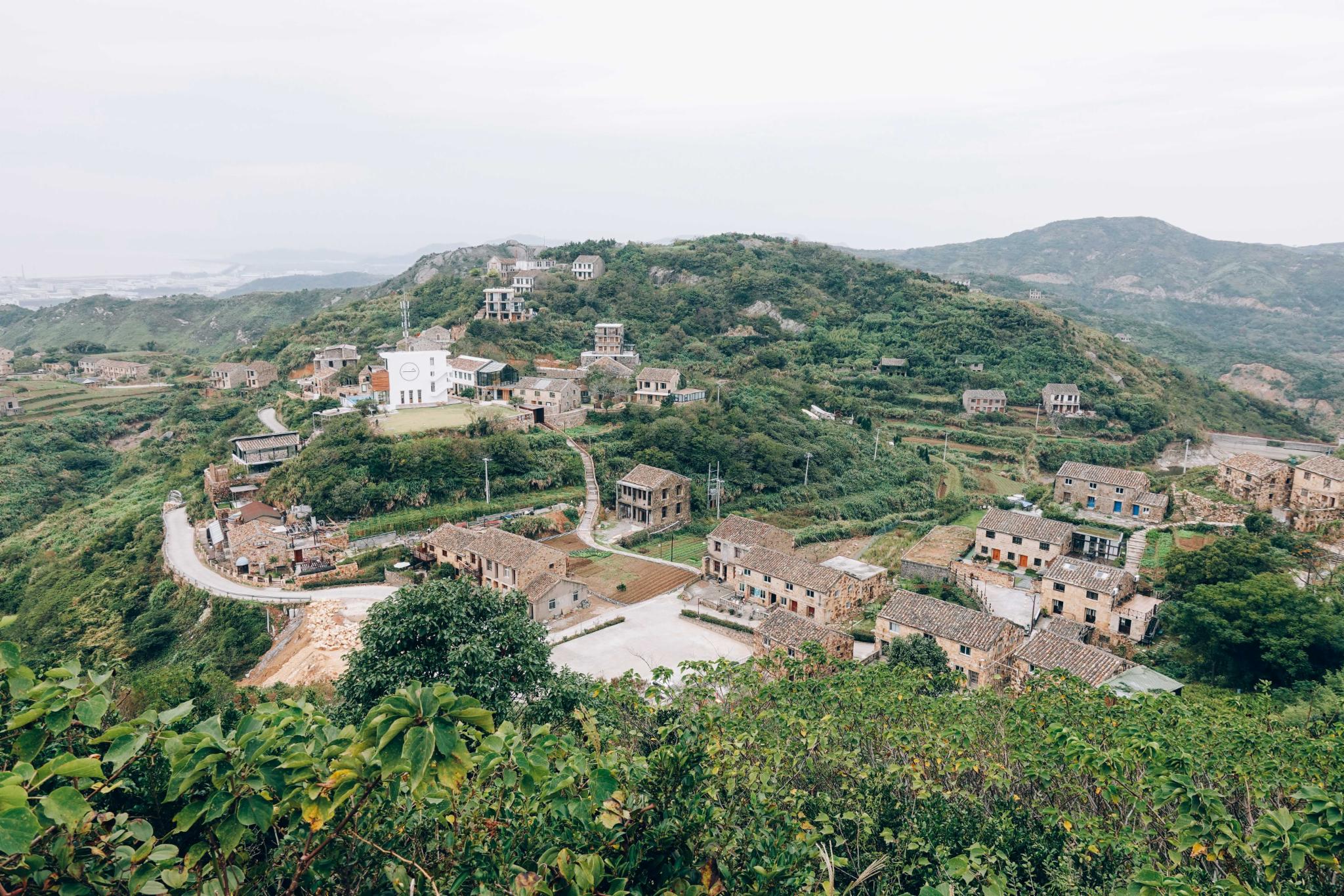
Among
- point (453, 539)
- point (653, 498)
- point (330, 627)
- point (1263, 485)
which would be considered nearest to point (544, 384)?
point (653, 498)

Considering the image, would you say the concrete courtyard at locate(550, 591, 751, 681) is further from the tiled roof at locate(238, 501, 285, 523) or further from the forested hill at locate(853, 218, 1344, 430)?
the forested hill at locate(853, 218, 1344, 430)

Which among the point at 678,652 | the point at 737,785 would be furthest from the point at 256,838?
the point at 678,652

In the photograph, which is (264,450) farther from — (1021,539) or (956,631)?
(1021,539)

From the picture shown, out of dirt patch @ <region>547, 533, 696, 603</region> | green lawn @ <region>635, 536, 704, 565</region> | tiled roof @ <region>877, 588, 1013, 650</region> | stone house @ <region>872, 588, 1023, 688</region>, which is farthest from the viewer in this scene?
green lawn @ <region>635, 536, 704, 565</region>

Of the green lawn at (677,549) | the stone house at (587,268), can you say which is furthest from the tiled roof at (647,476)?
the stone house at (587,268)

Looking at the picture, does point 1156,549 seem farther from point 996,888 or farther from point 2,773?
point 2,773

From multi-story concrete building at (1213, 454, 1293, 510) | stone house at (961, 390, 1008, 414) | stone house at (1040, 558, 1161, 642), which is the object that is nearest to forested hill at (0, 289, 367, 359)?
stone house at (961, 390, 1008, 414)

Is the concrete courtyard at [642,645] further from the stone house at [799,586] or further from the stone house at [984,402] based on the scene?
the stone house at [984,402]
